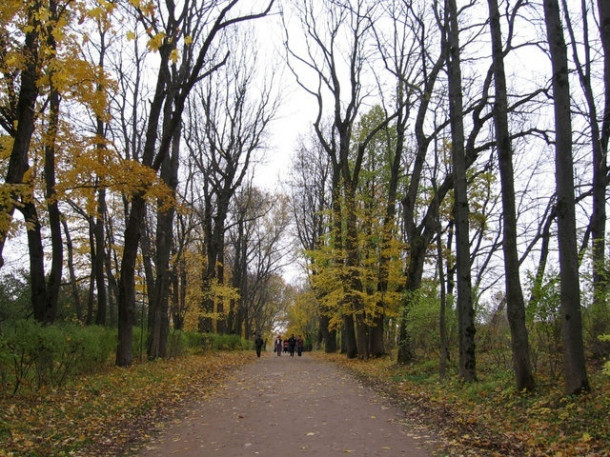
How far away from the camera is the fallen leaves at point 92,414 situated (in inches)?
234

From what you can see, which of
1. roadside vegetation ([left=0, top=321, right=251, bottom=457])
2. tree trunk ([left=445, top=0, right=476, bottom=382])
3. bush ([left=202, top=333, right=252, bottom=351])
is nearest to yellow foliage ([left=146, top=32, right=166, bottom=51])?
roadside vegetation ([left=0, top=321, right=251, bottom=457])

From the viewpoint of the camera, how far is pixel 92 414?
7.66m

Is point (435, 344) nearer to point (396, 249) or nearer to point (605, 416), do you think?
point (396, 249)

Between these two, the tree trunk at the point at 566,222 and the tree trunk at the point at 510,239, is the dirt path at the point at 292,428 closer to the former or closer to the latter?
the tree trunk at the point at 510,239

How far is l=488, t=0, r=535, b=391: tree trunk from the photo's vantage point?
27.7 feet

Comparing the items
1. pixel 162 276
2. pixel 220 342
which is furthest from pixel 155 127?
pixel 220 342

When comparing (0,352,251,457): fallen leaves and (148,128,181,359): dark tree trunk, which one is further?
(148,128,181,359): dark tree trunk

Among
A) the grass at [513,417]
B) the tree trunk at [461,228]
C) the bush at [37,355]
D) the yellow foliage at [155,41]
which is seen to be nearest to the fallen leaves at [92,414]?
the bush at [37,355]

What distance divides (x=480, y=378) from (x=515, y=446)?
5.27 meters

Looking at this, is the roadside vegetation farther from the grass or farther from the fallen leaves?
the grass

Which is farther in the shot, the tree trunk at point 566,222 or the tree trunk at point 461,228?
the tree trunk at point 461,228

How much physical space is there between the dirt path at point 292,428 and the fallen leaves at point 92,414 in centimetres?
49

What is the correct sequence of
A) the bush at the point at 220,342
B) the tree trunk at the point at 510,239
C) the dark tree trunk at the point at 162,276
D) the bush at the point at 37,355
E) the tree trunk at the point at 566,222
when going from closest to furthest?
the tree trunk at the point at 566,222 → the tree trunk at the point at 510,239 → the bush at the point at 37,355 → the dark tree trunk at the point at 162,276 → the bush at the point at 220,342

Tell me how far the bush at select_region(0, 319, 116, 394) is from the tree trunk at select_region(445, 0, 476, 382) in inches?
322
